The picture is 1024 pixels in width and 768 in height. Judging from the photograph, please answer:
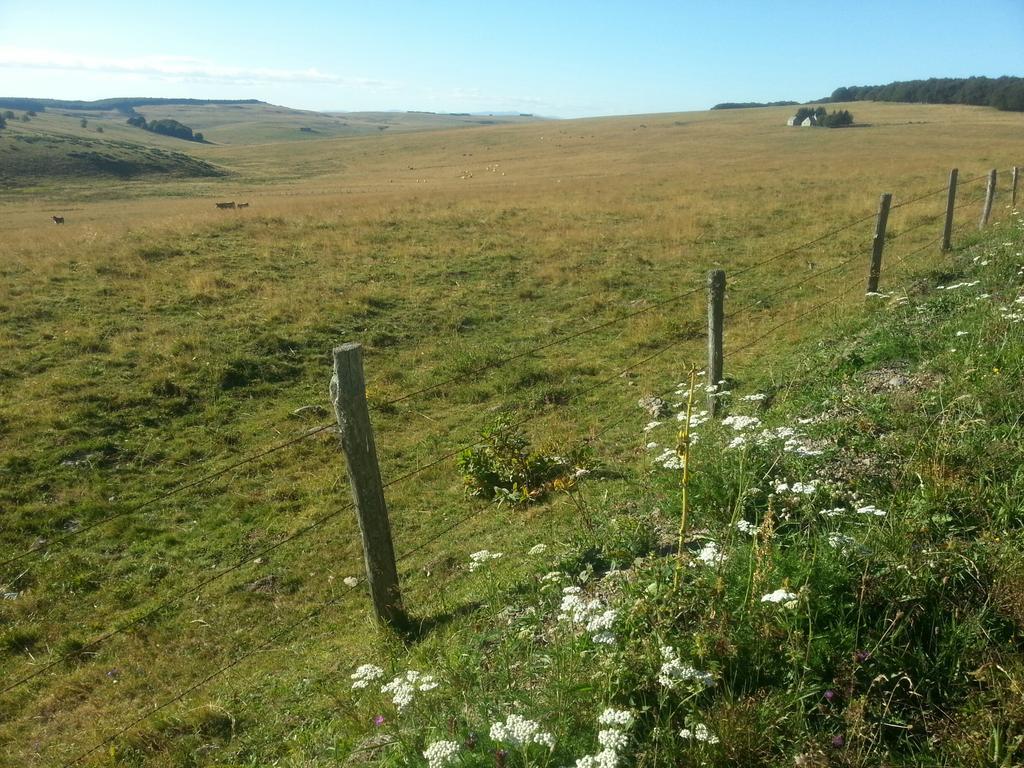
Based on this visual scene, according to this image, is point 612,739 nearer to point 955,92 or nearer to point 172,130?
point 955,92

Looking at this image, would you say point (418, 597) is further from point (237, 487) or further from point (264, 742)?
point (237, 487)

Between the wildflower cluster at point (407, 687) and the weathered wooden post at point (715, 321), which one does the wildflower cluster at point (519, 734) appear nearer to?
the wildflower cluster at point (407, 687)

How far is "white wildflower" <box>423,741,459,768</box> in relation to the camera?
245cm

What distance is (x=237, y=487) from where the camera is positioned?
9.13 m

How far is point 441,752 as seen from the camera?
2.46 m

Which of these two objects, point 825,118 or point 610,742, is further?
point 825,118

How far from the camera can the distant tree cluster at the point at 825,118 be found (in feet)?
279

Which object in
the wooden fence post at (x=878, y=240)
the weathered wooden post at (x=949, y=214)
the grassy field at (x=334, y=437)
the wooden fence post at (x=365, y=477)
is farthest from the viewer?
the weathered wooden post at (x=949, y=214)

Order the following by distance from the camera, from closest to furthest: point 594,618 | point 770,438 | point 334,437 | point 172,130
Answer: point 594,618 < point 770,438 < point 334,437 < point 172,130

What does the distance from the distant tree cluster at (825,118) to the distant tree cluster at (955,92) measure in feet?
76.0

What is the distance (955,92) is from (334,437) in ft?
445

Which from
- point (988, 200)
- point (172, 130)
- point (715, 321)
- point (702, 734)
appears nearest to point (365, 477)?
point (702, 734)

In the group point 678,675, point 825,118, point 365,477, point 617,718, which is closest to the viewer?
point 617,718

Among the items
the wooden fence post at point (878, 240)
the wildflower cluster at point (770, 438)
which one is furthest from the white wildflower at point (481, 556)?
the wooden fence post at point (878, 240)
